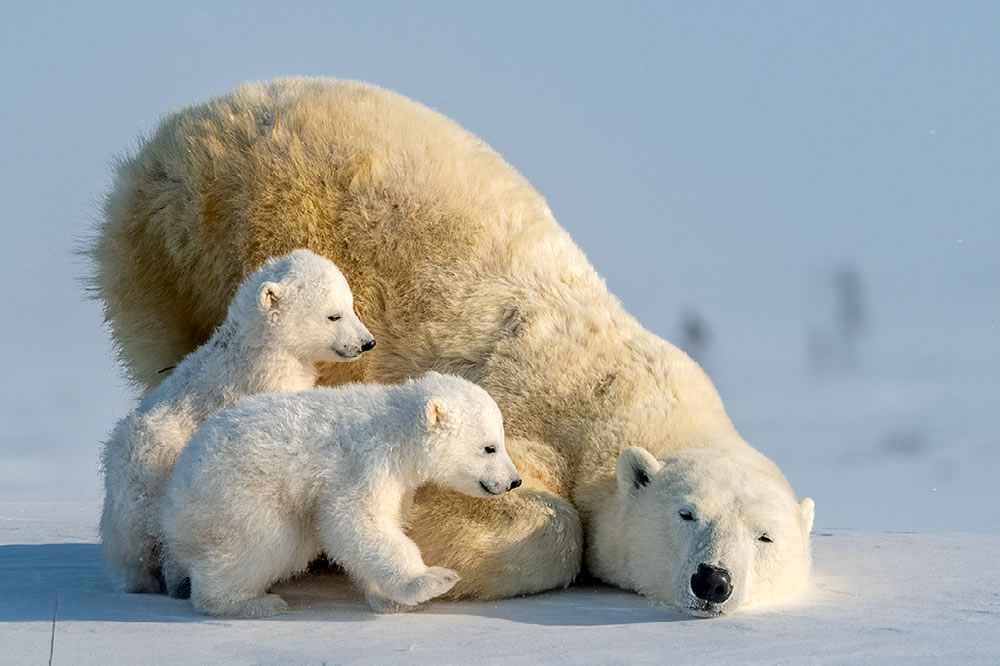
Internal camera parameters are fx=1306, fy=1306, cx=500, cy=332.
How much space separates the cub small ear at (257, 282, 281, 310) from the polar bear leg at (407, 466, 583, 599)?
1101 millimetres

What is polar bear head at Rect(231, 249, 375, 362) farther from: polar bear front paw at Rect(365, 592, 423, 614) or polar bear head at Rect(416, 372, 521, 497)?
polar bear front paw at Rect(365, 592, 423, 614)

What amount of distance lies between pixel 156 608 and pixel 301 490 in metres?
0.83

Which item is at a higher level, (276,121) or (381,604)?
(276,121)

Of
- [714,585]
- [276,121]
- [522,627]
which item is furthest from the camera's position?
[276,121]

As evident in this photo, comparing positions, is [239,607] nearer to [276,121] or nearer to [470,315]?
[470,315]

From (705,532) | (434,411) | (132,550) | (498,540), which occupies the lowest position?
(132,550)

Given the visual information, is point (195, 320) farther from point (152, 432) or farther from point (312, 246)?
point (152, 432)

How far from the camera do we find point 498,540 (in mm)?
5551

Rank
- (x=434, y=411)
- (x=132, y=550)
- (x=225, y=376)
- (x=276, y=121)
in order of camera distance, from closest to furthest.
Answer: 1. (x=434, y=411)
2. (x=132, y=550)
3. (x=225, y=376)
4. (x=276, y=121)

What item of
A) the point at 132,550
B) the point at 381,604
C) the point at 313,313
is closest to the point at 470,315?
the point at 313,313

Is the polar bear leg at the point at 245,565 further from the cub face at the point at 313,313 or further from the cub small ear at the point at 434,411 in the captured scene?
the cub face at the point at 313,313

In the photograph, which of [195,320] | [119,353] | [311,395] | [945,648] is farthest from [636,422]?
[119,353]

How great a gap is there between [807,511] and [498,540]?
1.42 metres

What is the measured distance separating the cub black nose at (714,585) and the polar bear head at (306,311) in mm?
1931
